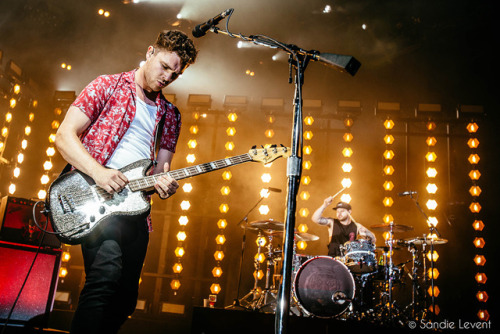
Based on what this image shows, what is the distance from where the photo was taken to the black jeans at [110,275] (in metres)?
1.92

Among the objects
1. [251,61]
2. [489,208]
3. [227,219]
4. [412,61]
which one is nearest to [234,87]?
[251,61]

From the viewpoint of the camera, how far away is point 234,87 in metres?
10.9

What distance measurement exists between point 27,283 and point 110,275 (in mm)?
2470

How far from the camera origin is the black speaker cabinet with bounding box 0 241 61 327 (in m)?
3.72

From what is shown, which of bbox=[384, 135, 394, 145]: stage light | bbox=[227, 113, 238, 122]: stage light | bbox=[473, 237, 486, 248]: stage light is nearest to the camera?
bbox=[473, 237, 486, 248]: stage light

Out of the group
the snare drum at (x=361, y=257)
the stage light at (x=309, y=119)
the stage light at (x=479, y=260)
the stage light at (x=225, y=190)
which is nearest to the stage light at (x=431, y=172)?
the stage light at (x=479, y=260)

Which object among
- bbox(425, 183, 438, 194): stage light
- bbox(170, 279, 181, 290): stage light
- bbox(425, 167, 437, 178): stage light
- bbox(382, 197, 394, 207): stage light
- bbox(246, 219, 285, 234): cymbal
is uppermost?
bbox(425, 167, 437, 178): stage light

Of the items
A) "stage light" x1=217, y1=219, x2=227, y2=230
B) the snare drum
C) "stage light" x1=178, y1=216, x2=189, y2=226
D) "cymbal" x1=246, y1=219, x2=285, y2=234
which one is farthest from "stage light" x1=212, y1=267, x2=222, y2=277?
the snare drum

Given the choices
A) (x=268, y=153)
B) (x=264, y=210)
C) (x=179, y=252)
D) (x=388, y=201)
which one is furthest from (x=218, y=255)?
(x=268, y=153)

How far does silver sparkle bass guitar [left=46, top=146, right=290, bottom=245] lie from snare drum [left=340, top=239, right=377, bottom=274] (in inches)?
183

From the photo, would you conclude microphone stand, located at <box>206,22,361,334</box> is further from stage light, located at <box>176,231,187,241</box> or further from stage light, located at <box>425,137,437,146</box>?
stage light, located at <box>425,137,437,146</box>

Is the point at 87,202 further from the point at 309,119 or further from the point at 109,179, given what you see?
the point at 309,119

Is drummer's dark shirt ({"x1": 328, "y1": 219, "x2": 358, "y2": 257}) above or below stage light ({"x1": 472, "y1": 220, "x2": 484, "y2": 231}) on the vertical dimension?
below

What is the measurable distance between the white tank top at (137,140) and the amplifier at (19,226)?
221 cm
